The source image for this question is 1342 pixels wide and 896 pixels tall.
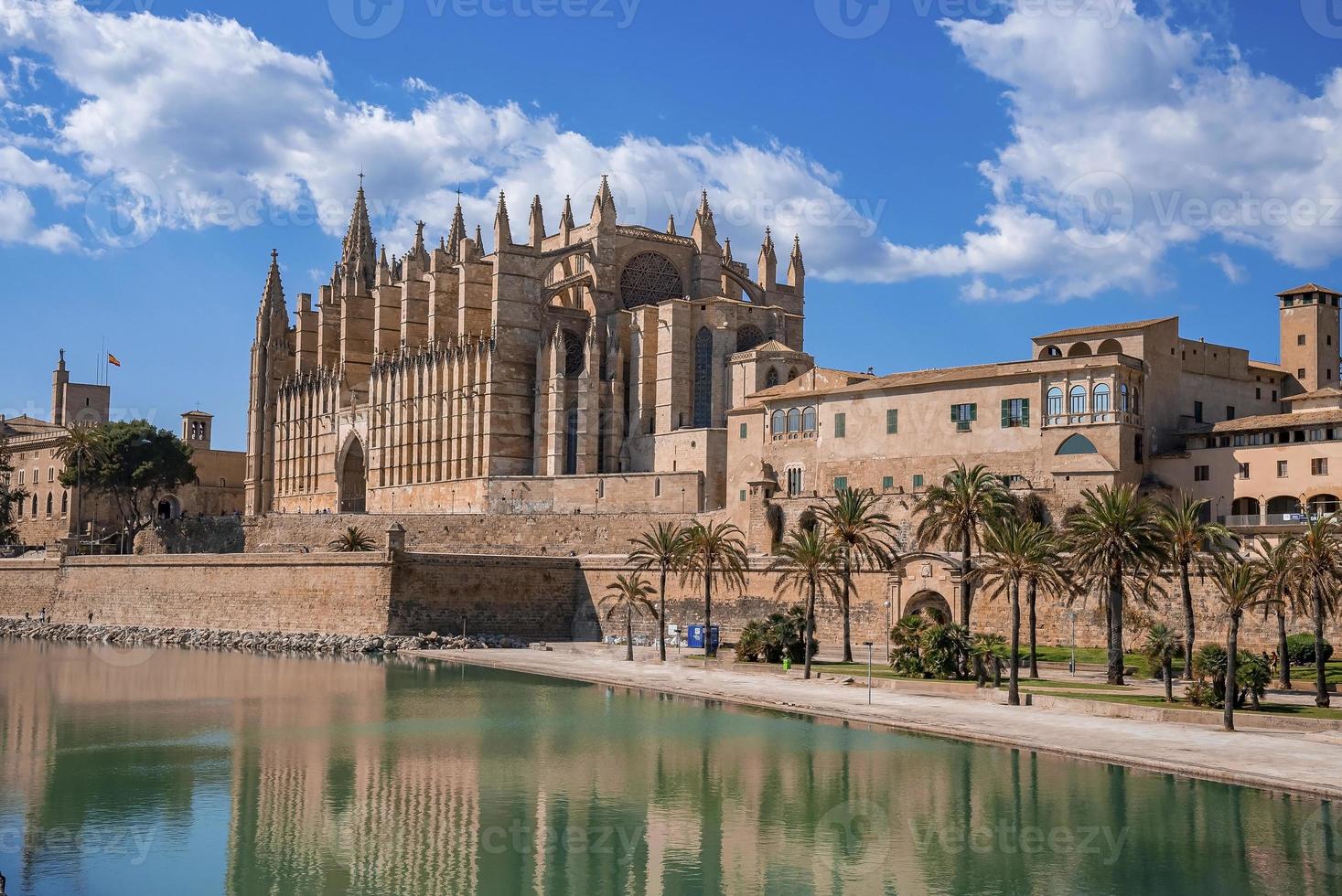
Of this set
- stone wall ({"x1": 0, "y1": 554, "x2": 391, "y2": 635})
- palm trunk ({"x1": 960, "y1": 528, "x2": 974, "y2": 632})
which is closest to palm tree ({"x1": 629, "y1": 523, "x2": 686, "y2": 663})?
palm trunk ({"x1": 960, "y1": 528, "x2": 974, "y2": 632})

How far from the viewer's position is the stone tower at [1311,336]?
184 feet

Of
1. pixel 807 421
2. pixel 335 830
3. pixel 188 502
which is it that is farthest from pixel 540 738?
pixel 188 502

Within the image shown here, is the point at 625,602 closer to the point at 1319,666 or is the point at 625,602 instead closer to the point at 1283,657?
the point at 1283,657

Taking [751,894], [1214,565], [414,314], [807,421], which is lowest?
[751,894]

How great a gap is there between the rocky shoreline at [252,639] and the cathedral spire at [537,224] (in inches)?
1067

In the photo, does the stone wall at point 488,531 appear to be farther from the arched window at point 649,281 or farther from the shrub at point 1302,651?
the shrub at point 1302,651

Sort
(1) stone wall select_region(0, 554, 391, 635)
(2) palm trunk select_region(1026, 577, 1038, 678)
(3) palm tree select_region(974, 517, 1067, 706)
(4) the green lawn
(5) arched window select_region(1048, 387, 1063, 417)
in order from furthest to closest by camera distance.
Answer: (1) stone wall select_region(0, 554, 391, 635) → (5) arched window select_region(1048, 387, 1063, 417) → (2) palm trunk select_region(1026, 577, 1038, 678) → (3) palm tree select_region(974, 517, 1067, 706) → (4) the green lawn

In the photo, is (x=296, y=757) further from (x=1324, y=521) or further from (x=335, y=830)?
(x=1324, y=521)

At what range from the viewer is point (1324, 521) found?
3306 cm

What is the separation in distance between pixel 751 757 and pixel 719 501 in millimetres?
31016

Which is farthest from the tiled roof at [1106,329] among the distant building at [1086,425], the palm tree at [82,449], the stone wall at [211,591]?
the palm tree at [82,449]

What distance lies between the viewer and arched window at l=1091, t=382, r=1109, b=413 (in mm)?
46688

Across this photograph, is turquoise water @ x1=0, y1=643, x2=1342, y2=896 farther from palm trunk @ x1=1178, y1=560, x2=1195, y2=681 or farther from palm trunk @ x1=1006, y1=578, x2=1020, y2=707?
palm trunk @ x1=1178, y1=560, x2=1195, y2=681

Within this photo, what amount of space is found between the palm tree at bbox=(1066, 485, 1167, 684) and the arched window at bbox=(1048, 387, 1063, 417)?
35.2 ft
